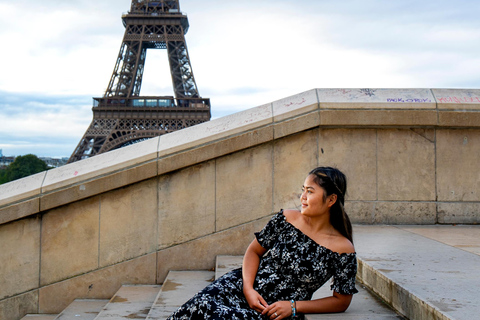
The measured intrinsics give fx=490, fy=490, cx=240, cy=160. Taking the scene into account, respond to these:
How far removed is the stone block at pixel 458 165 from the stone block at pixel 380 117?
29 cm

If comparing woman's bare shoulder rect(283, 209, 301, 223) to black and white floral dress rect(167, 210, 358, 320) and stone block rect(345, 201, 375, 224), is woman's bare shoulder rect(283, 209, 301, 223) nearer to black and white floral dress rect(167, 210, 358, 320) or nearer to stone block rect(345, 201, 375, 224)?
black and white floral dress rect(167, 210, 358, 320)

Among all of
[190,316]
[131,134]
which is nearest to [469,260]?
[190,316]

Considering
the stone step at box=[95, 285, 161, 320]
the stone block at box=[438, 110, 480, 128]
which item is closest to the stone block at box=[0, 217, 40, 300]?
the stone step at box=[95, 285, 161, 320]

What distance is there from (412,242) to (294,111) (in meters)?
1.81

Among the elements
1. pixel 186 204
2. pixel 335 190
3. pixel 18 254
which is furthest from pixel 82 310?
pixel 335 190

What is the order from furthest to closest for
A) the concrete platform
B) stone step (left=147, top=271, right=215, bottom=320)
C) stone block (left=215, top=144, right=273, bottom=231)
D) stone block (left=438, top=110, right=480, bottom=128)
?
1. stone block (left=438, top=110, right=480, bottom=128)
2. stone block (left=215, top=144, right=273, bottom=231)
3. stone step (left=147, top=271, right=215, bottom=320)
4. the concrete platform

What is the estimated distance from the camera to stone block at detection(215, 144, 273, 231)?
16.8 ft

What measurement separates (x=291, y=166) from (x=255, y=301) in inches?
112

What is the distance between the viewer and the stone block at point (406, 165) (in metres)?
5.41

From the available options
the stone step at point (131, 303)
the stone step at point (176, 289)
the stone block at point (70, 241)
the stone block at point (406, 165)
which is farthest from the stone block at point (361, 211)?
the stone block at point (70, 241)

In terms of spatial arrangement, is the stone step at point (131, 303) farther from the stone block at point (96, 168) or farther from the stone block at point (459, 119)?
the stone block at point (459, 119)

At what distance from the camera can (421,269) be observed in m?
3.20

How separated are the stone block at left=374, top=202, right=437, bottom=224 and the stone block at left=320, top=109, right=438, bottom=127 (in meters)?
0.88

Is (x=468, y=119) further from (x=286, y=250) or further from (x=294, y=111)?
(x=286, y=250)
